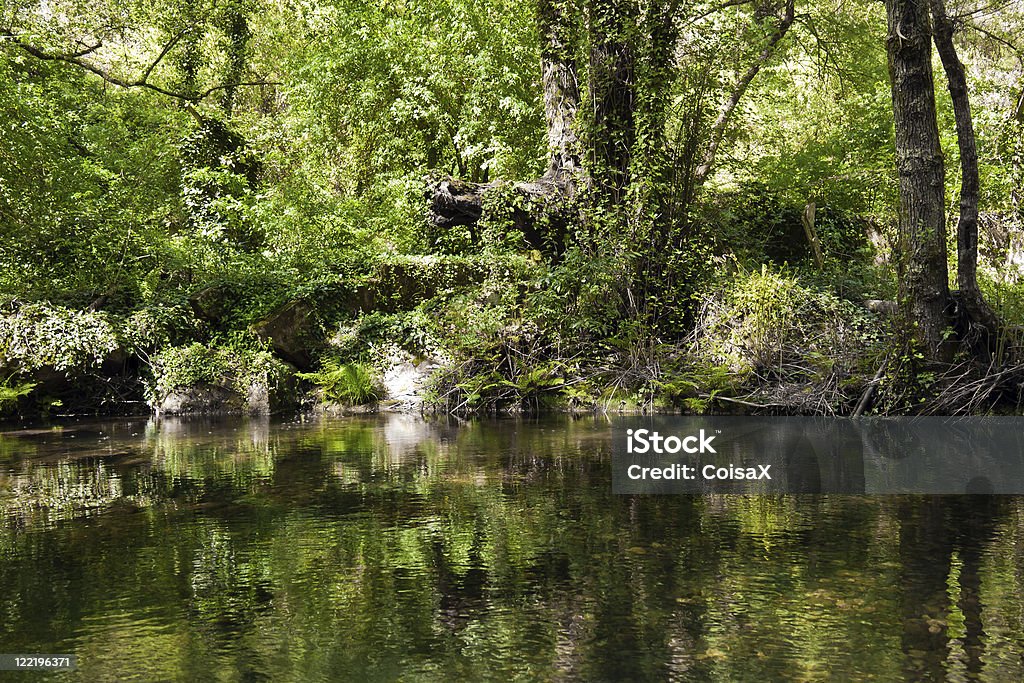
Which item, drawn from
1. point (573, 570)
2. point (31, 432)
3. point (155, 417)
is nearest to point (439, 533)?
point (573, 570)

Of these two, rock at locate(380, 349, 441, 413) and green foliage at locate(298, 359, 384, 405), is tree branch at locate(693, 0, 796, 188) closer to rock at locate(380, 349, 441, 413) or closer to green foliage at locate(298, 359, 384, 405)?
rock at locate(380, 349, 441, 413)

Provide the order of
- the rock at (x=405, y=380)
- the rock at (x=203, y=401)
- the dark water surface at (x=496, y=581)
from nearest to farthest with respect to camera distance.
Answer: the dark water surface at (x=496, y=581) < the rock at (x=405, y=380) < the rock at (x=203, y=401)

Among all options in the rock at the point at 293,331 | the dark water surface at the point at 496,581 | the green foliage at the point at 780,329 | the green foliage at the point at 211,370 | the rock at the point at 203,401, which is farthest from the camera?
the rock at the point at 293,331

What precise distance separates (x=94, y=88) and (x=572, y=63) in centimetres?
1408

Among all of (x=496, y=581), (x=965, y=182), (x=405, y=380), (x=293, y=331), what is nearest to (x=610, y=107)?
(x=405, y=380)

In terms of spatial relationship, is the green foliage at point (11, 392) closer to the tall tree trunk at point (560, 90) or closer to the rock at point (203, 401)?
the rock at point (203, 401)

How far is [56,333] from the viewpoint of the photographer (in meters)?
13.8

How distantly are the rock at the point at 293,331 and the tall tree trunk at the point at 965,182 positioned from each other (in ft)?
31.7

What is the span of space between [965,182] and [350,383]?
8.64m

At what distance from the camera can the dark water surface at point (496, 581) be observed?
3.18 m

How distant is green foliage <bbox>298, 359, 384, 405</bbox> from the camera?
13930mm

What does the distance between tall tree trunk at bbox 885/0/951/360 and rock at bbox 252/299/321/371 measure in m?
9.23

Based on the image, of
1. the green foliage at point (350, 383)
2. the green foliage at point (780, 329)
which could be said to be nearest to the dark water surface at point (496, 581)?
the green foliage at point (780, 329)

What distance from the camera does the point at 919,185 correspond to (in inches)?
377
